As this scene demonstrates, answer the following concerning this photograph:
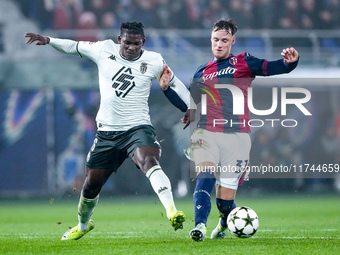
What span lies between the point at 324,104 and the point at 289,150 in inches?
66.4

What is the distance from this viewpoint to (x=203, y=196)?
23.5 ft

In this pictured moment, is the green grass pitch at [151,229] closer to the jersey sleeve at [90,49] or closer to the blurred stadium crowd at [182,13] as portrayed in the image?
the jersey sleeve at [90,49]

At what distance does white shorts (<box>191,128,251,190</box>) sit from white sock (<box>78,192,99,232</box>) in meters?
1.13

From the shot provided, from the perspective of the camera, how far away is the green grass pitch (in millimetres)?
6570

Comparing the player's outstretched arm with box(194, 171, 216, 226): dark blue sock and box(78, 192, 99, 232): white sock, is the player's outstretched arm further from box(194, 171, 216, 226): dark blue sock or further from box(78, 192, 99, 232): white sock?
box(78, 192, 99, 232): white sock

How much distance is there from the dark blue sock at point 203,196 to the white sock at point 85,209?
3.61ft

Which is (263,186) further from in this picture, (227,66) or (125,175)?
(227,66)

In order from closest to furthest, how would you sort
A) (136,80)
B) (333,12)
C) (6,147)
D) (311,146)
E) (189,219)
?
(136,80) → (189,219) → (6,147) → (311,146) → (333,12)

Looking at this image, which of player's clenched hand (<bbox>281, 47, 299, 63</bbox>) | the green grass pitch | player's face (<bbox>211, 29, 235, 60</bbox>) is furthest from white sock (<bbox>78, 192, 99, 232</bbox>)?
player's clenched hand (<bbox>281, 47, 299, 63</bbox>)

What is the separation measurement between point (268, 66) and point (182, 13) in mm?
11605

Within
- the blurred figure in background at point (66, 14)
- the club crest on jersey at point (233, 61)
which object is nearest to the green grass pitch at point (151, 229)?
the club crest on jersey at point (233, 61)

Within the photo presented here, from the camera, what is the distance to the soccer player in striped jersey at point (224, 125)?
7344 millimetres

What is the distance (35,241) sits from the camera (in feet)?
24.7

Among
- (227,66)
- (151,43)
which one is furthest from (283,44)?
(227,66)
